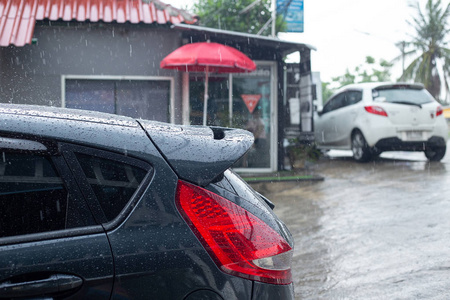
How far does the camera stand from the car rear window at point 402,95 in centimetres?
1195

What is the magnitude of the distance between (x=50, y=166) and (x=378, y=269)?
12.1 feet

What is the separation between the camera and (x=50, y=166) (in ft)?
6.59

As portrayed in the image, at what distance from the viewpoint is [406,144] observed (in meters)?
11.8

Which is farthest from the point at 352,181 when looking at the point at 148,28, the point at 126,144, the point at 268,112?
the point at 126,144

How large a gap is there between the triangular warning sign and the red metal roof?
80.9 inches

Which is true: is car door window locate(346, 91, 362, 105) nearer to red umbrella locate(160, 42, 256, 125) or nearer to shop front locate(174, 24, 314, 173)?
shop front locate(174, 24, 314, 173)

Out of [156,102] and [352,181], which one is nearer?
[352,181]

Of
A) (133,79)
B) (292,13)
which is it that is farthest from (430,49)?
(133,79)

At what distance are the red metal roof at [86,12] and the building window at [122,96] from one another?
3.94ft

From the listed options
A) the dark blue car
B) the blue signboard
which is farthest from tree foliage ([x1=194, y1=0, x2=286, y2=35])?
the dark blue car

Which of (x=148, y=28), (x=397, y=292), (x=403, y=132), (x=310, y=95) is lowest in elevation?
(x=397, y=292)

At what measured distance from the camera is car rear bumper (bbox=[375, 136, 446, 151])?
1176cm

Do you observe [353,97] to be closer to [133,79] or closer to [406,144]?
[406,144]

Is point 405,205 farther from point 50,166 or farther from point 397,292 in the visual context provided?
point 50,166
